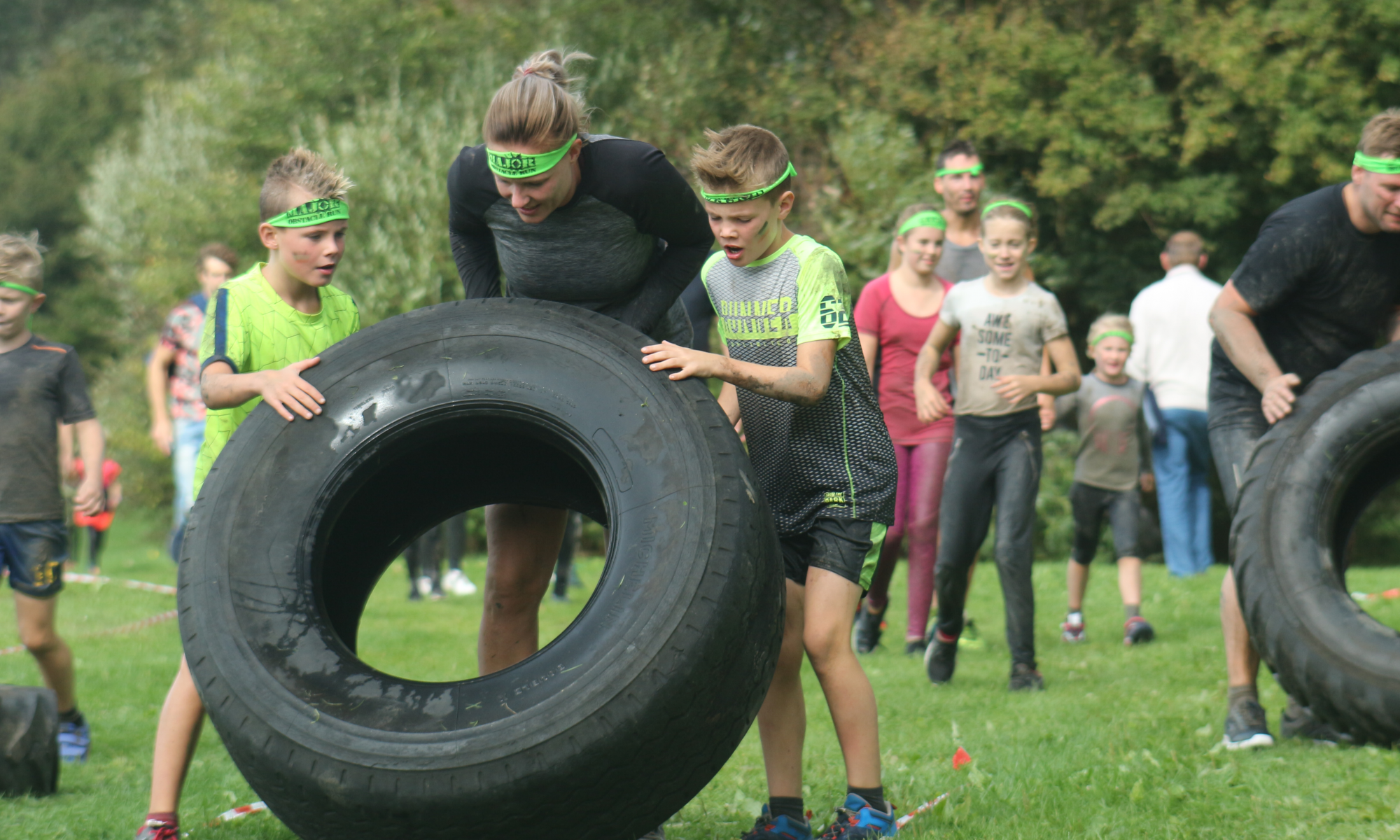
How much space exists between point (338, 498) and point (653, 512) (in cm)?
85

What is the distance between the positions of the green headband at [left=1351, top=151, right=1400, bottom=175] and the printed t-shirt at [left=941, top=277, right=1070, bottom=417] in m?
1.95

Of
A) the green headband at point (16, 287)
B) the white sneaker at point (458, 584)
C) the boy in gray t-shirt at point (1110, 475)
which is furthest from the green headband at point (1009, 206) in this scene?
the white sneaker at point (458, 584)

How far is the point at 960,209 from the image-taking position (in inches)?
283

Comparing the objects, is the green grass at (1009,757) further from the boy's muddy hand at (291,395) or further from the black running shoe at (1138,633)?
the boy's muddy hand at (291,395)

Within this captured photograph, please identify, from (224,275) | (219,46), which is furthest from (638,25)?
(224,275)

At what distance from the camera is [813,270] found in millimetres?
3604

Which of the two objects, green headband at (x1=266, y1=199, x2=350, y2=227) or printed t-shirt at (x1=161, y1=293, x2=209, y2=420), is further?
printed t-shirt at (x1=161, y1=293, x2=209, y2=420)

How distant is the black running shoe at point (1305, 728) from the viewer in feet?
14.7

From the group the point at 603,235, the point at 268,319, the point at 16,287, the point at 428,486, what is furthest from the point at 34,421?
the point at 603,235

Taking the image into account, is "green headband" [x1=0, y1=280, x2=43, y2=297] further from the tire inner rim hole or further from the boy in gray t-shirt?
the boy in gray t-shirt

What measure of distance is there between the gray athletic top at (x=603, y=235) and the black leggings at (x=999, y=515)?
246cm

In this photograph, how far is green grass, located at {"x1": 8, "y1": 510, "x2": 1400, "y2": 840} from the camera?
12.0 feet

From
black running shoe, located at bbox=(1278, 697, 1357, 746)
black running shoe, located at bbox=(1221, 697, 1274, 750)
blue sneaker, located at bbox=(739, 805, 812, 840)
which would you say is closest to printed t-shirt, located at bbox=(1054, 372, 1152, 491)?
black running shoe, located at bbox=(1278, 697, 1357, 746)

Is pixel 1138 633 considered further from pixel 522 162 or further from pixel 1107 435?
pixel 522 162
